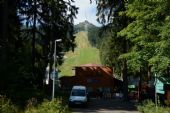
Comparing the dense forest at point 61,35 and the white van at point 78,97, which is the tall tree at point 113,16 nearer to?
the dense forest at point 61,35

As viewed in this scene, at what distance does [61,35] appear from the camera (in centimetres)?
5497

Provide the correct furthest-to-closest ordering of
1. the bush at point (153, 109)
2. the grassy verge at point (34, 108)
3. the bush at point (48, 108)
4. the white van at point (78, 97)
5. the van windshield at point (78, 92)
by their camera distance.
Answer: the van windshield at point (78, 92), the white van at point (78, 97), the bush at point (153, 109), the bush at point (48, 108), the grassy verge at point (34, 108)

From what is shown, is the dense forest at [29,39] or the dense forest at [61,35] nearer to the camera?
the dense forest at [61,35]

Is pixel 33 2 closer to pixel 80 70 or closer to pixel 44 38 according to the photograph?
pixel 44 38

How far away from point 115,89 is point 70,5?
126 ft

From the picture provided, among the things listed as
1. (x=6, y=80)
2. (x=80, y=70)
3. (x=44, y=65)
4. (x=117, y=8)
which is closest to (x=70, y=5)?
(x=117, y=8)

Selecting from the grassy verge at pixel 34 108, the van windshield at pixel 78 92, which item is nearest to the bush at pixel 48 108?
the grassy verge at pixel 34 108

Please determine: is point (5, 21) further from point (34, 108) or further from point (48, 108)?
point (34, 108)

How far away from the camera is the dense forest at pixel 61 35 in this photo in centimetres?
2831

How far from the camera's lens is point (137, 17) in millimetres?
29531

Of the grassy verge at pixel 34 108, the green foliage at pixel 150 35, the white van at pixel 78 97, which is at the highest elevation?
the green foliage at pixel 150 35

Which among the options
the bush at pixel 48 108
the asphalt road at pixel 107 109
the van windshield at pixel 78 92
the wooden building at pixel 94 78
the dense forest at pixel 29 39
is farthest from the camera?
the wooden building at pixel 94 78

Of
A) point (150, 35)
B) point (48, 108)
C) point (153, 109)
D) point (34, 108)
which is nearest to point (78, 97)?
point (153, 109)

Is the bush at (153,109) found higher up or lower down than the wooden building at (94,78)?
lower down
